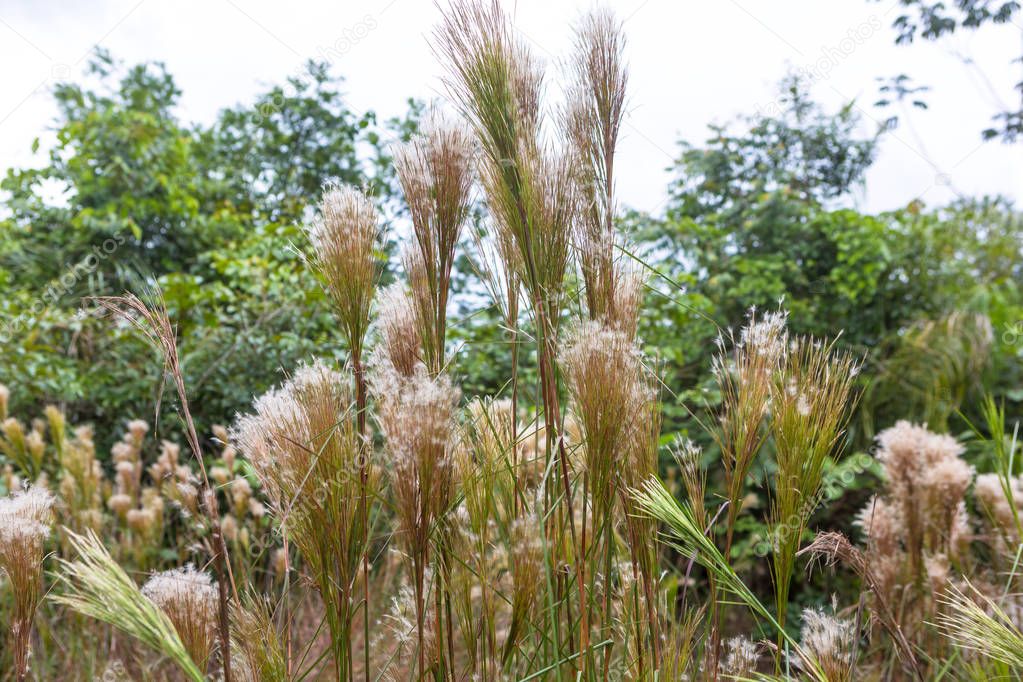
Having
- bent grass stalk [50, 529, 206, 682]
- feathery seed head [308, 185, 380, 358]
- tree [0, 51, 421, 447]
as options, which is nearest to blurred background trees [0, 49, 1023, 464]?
tree [0, 51, 421, 447]

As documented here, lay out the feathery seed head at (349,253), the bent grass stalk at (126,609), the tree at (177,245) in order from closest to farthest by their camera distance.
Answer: the bent grass stalk at (126,609)
the feathery seed head at (349,253)
the tree at (177,245)

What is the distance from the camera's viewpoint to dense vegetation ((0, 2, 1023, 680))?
3.06 feet

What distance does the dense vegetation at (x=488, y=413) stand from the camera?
0.93 meters

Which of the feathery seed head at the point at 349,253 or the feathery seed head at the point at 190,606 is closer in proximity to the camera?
the feathery seed head at the point at 190,606

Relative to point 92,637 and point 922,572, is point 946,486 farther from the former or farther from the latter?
point 92,637

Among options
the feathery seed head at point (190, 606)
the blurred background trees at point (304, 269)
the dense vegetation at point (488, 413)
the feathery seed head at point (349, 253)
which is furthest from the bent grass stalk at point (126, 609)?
the blurred background trees at point (304, 269)

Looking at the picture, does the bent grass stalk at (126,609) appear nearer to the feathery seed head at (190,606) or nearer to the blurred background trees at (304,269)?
the feathery seed head at (190,606)

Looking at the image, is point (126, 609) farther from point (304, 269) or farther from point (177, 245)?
point (177, 245)

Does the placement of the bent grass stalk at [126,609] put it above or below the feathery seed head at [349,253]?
below

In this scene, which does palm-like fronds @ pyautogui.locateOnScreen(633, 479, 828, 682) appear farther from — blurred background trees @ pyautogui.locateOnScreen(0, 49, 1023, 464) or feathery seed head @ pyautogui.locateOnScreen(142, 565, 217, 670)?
blurred background trees @ pyautogui.locateOnScreen(0, 49, 1023, 464)

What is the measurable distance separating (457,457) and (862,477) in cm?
343

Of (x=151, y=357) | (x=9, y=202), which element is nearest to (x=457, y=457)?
(x=151, y=357)

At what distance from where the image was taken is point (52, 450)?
3346 millimetres

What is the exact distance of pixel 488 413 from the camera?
4.09ft
